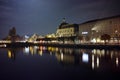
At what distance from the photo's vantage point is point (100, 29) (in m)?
76.3

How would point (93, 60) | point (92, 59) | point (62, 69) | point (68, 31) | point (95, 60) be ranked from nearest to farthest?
1. point (62, 69)
2. point (95, 60)
3. point (93, 60)
4. point (92, 59)
5. point (68, 31)

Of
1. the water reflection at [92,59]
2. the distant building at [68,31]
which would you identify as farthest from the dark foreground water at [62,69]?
the distant building at [68,31]

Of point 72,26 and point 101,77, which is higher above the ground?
point 72,26

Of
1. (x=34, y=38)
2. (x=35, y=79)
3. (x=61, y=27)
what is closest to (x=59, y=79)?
(x=35, y=79)

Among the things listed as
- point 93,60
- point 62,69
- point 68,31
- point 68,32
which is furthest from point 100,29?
point 62,69

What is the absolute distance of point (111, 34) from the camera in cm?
7062

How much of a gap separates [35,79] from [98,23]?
65556mm

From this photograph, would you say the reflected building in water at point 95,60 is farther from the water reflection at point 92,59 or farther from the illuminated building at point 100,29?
the illuminated building at point 100,29

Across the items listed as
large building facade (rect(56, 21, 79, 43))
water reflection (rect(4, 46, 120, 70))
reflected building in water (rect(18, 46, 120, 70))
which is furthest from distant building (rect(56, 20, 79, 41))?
reflected building in water (rect(18, 46, 120, 70))

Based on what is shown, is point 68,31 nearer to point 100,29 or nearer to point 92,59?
point 100,29

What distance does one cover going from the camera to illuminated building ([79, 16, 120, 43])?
68.0m

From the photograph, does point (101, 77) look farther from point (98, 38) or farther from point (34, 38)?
point (34, 38)

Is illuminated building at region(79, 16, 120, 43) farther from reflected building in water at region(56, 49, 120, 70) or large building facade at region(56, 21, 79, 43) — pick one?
reflected building in water at region(56, 49, 120, 70)

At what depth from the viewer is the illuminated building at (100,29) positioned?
68044 millimetres
